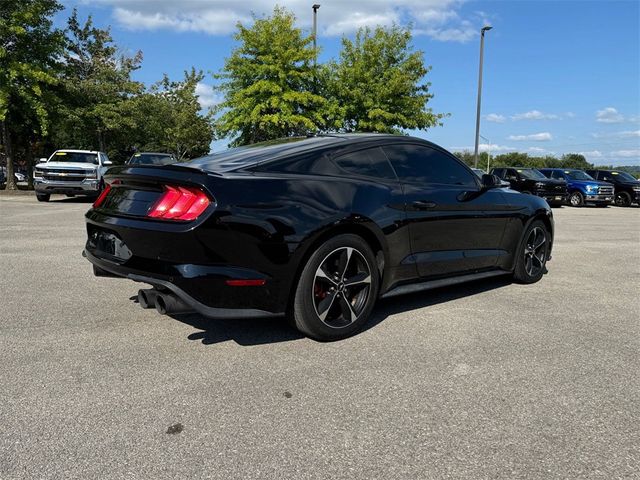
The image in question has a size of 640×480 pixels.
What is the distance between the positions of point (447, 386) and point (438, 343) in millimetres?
749

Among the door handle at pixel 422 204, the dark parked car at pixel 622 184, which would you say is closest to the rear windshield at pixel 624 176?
the dark parked car at pixel 622 184

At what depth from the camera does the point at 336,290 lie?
3.80 metres

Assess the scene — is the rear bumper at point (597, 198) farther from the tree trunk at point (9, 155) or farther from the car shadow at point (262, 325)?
the tree trunk at point (9, 155)

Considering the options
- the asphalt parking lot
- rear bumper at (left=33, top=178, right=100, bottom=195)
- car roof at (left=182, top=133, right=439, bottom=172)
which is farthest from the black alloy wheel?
rear bumper at (left=33, top=178, right=100, bottom=195)

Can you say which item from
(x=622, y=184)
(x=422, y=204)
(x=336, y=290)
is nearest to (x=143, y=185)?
(x=336, y=290)

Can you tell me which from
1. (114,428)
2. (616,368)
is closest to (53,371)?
(114,428)

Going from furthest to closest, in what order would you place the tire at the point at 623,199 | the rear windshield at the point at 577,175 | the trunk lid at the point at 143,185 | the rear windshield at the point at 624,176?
1. the rear windshield at the point at 624,176
2. the tire at the point at 623,199
3. the rear windshield at the point at 577,175
4. the trunk lid at the point at 143,185

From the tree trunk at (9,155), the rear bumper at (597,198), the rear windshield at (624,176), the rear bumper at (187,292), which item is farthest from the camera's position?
the rear windshield at (624,176)

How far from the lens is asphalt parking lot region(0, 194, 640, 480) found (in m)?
2.29

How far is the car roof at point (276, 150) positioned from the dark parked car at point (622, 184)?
25.3 metres

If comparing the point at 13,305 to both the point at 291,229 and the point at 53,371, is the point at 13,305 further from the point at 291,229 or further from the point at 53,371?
the point at 291,229

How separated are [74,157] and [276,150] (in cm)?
1610

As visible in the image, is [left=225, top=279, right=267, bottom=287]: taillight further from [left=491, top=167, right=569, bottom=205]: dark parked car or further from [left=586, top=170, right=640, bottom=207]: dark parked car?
[left=586, top=170, right=640, bottom=207]: dark parked car

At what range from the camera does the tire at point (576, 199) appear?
79.0 ft
